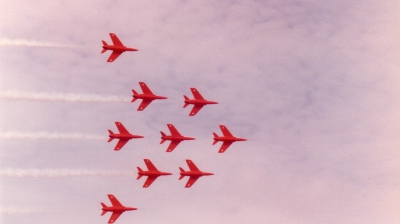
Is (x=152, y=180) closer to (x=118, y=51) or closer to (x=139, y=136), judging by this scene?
(x=139, y=136)

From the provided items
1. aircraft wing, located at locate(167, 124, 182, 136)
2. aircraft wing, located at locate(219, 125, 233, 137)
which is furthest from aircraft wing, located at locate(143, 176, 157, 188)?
aircraft wing, located at locate(219, 125, 233, 137)

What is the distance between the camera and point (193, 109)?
13012 cm

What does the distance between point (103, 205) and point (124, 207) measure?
397 cm

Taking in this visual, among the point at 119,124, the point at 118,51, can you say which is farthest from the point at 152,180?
the point at 118,51

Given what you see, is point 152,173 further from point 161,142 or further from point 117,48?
point 117,48

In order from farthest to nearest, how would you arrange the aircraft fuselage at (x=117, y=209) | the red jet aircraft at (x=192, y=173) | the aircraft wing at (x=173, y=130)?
the red jet aircraft at (x=192, y=173) → the aircraft wing at (x=173, y=130) → the aircraft fuselage at (x=117, y=209)

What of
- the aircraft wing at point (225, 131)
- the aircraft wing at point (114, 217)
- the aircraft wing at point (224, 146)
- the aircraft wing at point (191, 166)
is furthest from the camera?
the aircraft wing at point (225, 131)

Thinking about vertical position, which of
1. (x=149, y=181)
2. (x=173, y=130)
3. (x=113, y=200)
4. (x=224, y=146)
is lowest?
(x=113, y=200)

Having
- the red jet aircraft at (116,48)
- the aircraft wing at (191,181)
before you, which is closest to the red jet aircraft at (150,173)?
the aircraft wing at (191,181)

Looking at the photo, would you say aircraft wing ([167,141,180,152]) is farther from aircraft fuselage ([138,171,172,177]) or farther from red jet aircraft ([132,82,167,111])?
red jet aircraft ([132,82,167,111])

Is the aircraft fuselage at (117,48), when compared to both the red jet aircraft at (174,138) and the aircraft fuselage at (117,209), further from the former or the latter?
the aircraft fuselage at (117,209)

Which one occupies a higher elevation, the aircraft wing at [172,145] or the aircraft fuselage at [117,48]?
the aircraft fuselage at [117,48]

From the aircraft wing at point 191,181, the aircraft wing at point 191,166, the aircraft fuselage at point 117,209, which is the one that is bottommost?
the aircraft fuselage at point 117,209

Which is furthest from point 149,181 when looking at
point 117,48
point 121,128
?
point 117,48
